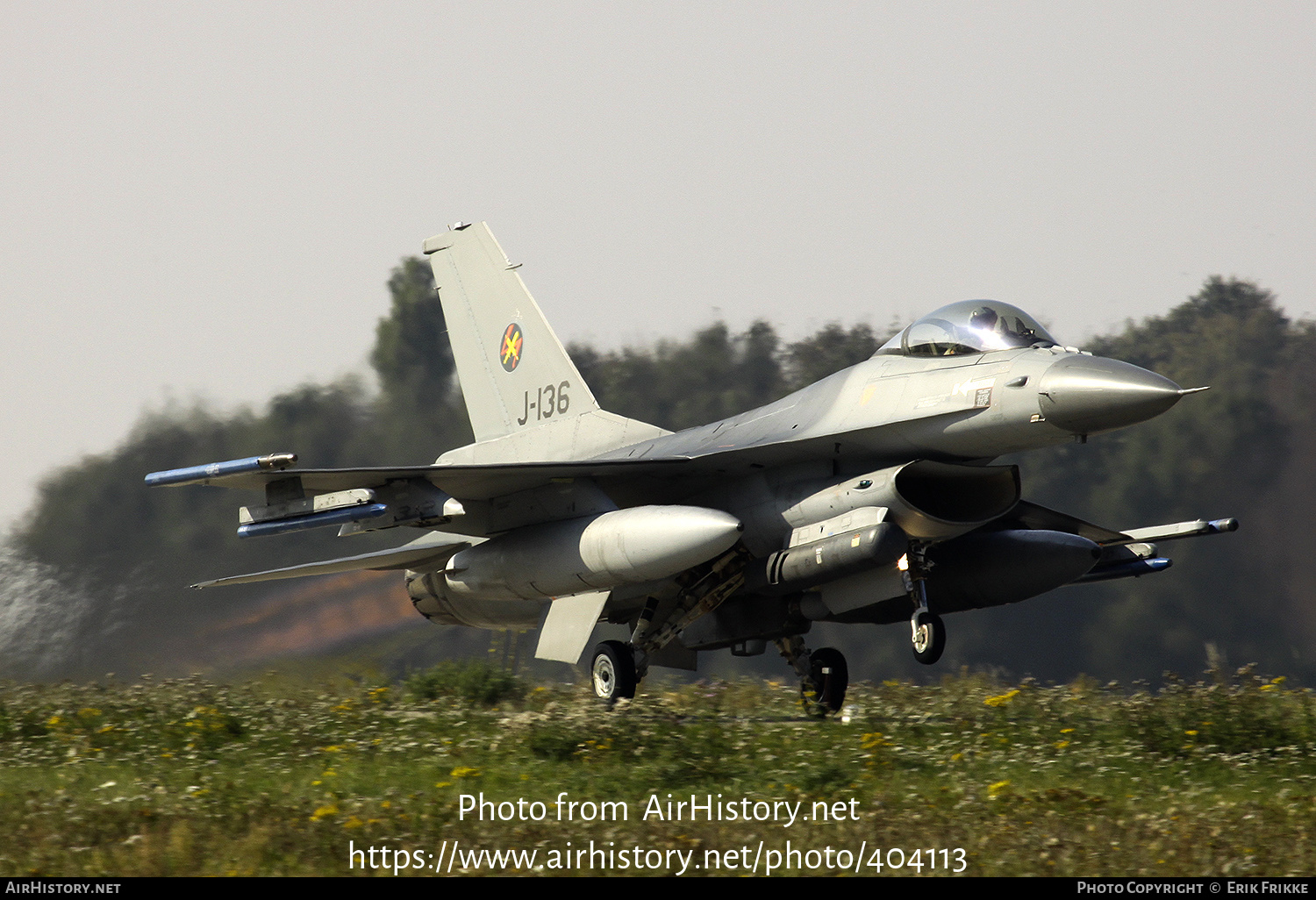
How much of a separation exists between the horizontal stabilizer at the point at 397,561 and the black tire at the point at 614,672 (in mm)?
2061

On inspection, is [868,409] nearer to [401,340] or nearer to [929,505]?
[929,505]

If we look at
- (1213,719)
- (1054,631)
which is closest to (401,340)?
(1054,631)

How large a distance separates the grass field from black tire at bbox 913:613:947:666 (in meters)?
0.58

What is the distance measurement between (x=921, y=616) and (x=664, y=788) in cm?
315

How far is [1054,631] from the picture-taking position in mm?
30703

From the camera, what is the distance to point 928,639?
10195 mm

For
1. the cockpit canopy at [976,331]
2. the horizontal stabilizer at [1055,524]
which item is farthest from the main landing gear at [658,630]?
the horizontal stabilizer at [1055,524]

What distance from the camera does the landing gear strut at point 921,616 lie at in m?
10.2

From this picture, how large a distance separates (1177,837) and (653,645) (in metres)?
5.92

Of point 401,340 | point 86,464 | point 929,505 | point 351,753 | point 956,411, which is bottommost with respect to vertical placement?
point 351,753

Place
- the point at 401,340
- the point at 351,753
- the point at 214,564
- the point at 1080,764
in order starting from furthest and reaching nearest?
the point at 401,340 → the point at 214,564 → the point at 351,753 → the point at 1080,764

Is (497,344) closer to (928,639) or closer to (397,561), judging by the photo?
(397,561)

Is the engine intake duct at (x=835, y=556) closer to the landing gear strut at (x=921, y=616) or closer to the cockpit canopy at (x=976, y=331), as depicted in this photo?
the landing gear strut at (x=921, y=616)

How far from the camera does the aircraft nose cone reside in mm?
9398
